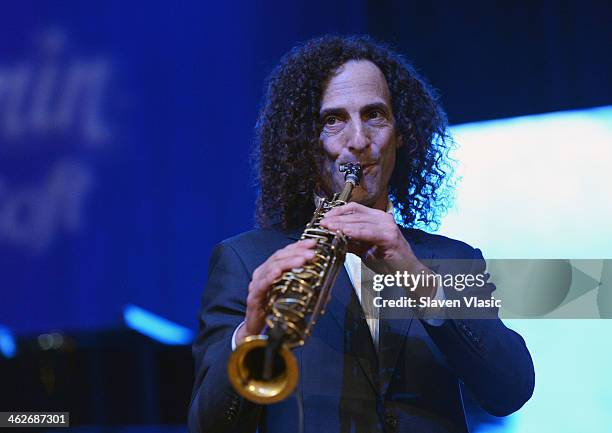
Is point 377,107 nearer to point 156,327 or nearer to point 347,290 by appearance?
point 347,290

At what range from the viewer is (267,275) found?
1624 mm

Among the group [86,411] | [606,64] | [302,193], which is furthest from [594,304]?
[86,411]

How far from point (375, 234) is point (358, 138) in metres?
0.46

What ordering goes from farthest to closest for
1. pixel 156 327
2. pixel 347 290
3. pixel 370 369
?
pixel 156 327
pixel 347 290
pixel 370 369

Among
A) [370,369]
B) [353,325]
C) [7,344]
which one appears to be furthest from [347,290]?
[7,344]

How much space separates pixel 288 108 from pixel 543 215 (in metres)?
1.15

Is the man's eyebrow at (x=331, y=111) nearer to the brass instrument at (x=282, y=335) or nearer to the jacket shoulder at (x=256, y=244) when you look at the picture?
the jacket shoulder at (x=256, y=244)

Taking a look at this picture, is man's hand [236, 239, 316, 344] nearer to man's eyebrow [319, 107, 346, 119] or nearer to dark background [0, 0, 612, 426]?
man's eyebrow [319, 107, 346, 119]

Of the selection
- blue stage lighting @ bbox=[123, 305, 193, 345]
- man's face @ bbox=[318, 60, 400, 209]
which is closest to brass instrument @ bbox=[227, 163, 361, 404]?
man's face @ bbox=[318, 60, 400, 209]

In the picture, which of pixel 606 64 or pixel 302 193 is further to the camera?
pixel 606 64

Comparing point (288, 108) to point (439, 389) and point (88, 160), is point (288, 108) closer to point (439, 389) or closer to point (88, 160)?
point (439, 389)

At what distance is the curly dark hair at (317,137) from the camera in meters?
2.37

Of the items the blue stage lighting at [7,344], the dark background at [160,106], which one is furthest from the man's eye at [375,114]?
the blue stage lighting at [7,344]

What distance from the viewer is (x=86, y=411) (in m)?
3.08
